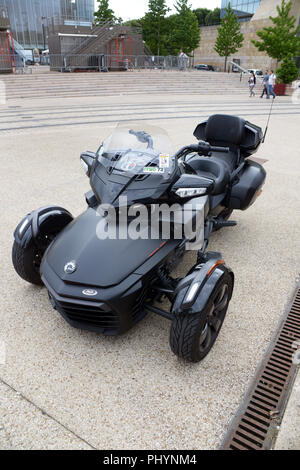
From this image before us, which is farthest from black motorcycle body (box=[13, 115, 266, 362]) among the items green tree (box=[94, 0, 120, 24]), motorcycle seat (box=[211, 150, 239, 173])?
green tree (box=[94, 0, 120, 24])

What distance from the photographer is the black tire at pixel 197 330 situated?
2.23 m

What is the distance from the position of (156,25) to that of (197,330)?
49.6 metres

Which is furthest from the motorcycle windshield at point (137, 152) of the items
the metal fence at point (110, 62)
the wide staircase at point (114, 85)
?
the metal fence at point (110, 62)

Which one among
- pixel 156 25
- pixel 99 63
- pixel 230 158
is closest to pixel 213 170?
pixel 230 158

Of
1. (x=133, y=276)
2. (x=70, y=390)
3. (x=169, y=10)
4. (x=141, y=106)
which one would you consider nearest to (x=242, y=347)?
(x=133, y=276)

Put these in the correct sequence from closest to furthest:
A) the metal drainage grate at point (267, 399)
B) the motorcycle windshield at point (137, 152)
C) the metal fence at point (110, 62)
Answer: the metal drainage grate at point (267, 399), the motorcycle windshield at point (137, 152), the metal fence at point (110, 62)

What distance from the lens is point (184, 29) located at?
46.5m

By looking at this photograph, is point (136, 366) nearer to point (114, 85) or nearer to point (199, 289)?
point (199, 289)

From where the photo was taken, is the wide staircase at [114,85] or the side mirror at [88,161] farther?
the wide staircase at [114,85]

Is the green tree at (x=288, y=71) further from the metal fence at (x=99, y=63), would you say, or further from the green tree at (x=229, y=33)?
the green tree at (x=229, y=33)

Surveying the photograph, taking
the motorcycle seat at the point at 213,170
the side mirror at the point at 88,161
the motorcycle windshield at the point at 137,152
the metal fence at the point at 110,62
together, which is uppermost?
the metal fence at the point at 110,62

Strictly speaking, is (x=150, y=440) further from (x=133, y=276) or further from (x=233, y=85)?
(x=233, y=85)

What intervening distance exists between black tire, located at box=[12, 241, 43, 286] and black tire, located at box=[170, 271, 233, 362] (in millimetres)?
1335

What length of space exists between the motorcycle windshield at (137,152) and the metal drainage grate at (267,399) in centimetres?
151
